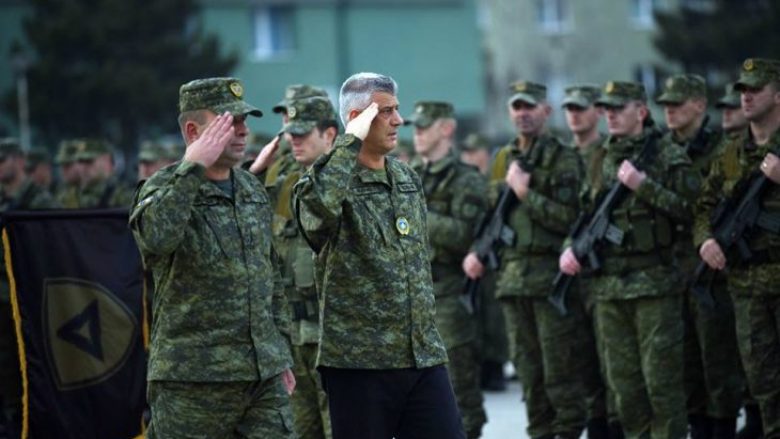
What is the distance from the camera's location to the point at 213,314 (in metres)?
7.54

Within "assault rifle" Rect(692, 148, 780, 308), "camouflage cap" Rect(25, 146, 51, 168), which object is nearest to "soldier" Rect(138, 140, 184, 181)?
"camouflage cap" Rect(25, 146, 51, 168)

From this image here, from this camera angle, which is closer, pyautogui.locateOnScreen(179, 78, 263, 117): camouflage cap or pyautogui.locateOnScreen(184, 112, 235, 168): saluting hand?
pyautogui.locateOnScreen(184, 112, 235, 168): saluting hand

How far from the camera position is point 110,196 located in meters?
17.3

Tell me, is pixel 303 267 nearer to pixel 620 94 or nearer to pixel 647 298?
pixel 647 298

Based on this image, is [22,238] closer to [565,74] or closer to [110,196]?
[110,196]

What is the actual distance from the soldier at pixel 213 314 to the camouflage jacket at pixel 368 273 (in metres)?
0.29

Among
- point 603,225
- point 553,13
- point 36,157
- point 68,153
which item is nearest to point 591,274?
point 603,225

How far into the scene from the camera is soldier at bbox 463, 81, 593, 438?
448 inches

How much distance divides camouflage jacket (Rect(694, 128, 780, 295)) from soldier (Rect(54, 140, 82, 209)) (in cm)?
872

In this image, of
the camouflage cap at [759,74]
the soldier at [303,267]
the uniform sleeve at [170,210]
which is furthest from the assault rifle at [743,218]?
the uniform sleeve at [170,210]

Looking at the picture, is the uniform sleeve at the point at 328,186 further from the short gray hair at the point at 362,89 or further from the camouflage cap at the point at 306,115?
the camouflage cap at the point at 306,115

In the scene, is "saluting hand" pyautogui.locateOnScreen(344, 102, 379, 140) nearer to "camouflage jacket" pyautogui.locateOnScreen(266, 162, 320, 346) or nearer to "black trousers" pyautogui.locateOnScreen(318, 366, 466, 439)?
"black trousers" pyautogui.locateOnScreen(318, 366, 466, 439)

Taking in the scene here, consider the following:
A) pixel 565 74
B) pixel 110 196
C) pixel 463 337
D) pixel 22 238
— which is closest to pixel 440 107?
pixel 463 337

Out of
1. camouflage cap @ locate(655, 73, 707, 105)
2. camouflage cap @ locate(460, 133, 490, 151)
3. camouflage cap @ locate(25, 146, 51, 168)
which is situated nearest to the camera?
camouflage cap @ locate(655, 73, 707, 105)
